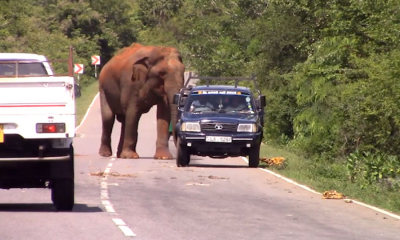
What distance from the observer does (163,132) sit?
88.4 feet

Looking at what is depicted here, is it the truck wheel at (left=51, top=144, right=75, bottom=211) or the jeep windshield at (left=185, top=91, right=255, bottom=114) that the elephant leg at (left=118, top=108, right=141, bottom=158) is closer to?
the jeep windshield at (left=185, top=91, right=255, bottom=114)

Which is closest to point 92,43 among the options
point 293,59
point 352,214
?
point 293,59

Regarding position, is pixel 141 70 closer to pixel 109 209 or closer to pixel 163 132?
pixel 163 132

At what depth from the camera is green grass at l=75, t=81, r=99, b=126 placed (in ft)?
162

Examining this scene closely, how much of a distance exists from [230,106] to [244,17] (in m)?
21.6

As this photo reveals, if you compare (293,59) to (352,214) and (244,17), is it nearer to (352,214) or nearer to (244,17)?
(244,17)

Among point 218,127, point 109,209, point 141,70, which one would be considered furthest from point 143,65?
point 109,209

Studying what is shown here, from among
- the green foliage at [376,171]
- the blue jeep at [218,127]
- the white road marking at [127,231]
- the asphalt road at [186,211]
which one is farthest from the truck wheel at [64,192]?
the blue jeep at [218,127]

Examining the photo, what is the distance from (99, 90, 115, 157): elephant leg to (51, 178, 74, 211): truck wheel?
1398 cm

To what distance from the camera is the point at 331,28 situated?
28328 mm

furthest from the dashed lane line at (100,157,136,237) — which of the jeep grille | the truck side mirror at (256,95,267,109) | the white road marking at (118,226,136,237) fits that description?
the truck side mirror at (256,95,267,109)

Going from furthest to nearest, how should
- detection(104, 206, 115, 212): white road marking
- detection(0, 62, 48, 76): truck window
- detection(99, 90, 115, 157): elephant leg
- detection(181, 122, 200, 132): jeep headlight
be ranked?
detection(99, 90, 115, 157): elephant leg, detection(181, 122, 200, 132): jeep headlight, detection(0, 62, 48, 76): truck window, detection(104, 206, 115, 212): white road marking

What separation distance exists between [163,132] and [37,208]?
12.3m

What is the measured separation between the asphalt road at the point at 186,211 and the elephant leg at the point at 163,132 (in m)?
3.77
